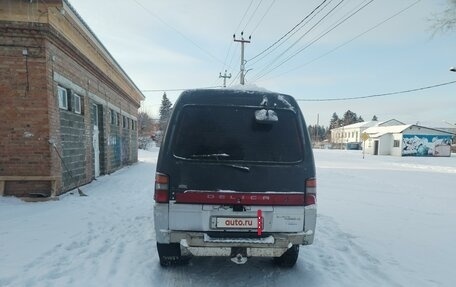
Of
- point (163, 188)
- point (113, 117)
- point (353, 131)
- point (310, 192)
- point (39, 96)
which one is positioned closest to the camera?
point (163, 188)

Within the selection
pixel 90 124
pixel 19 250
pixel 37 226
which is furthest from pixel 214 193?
pixel 90 124

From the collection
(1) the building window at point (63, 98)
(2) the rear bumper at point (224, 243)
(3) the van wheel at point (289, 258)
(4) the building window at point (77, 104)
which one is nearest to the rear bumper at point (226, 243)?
(2) the rear bumper at point (224, 243)

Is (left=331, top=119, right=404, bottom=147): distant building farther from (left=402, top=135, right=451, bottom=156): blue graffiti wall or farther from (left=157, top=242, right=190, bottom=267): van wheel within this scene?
(left=157, top=242, right=190, bottom=267): van wheel

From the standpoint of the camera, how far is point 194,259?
4484mm

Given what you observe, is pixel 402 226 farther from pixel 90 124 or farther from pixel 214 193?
pixel 90 124

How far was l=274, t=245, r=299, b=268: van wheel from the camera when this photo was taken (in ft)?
13.5

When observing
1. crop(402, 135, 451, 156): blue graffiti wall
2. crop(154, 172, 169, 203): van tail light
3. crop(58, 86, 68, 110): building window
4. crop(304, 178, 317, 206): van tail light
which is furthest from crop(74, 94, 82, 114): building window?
crop(402, 135, 451, 156): blue graffiti wall

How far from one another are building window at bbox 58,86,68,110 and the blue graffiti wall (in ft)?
154

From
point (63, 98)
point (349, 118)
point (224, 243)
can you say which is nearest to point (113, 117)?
point (63, 98)

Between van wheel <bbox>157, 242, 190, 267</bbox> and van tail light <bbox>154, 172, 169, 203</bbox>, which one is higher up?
van tail light <bbox>154, 172, 169, 203</bbox>

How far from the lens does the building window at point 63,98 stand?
9.28 metres

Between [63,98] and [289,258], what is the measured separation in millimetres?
8268

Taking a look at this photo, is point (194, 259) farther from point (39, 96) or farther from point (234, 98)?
point (39, 96)

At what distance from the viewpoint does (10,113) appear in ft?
26.3
